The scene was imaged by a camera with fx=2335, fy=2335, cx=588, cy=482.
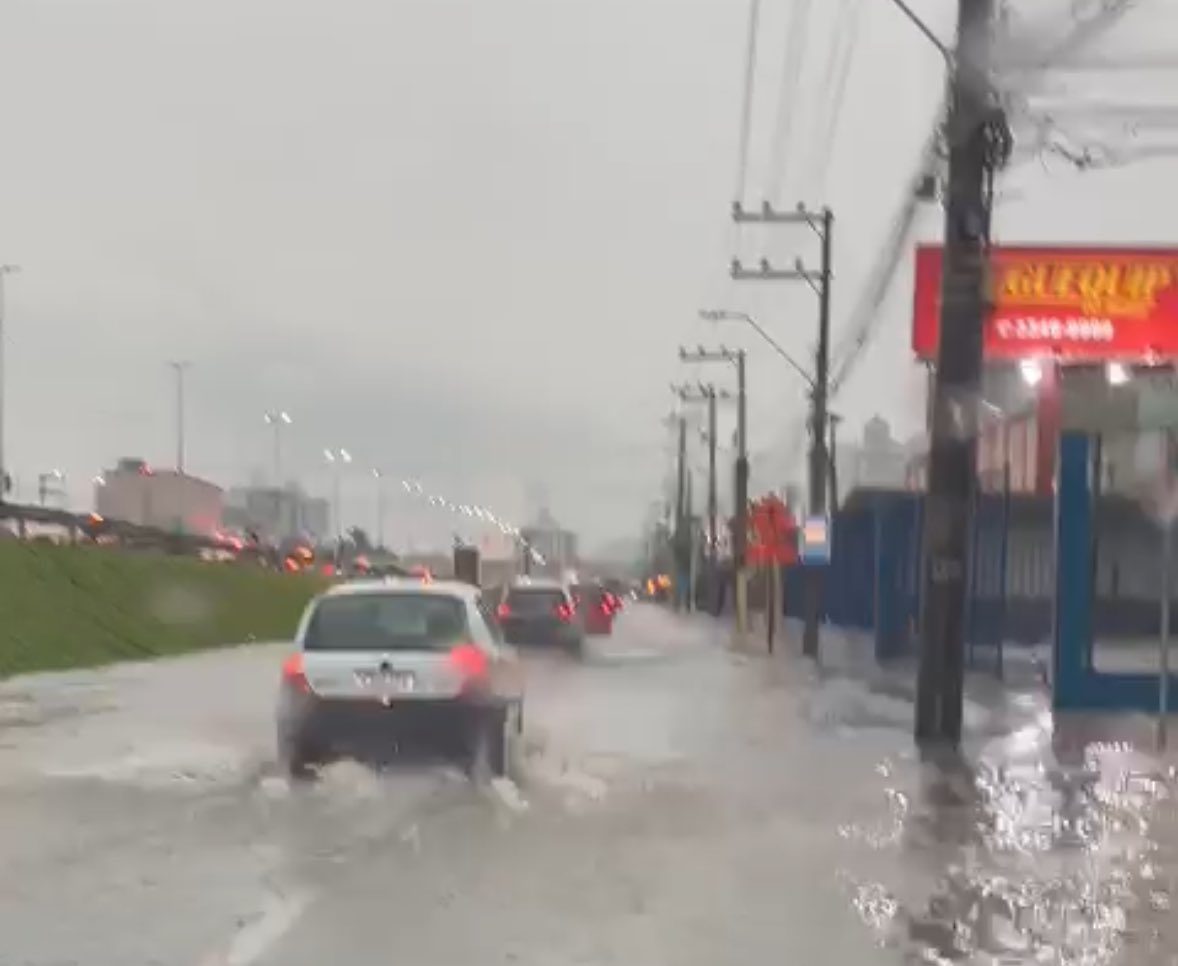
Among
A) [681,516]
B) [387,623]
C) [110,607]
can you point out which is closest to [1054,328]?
[110,607]

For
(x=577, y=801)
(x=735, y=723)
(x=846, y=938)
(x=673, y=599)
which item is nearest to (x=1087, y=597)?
(x=735, y=723)

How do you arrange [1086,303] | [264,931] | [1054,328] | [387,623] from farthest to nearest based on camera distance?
[1086,303], [1054,328], [387,623], [264,931]

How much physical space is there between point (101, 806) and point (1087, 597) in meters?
13.1

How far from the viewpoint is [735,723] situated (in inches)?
1032

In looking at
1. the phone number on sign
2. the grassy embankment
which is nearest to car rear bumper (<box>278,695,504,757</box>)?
the grassy embankment

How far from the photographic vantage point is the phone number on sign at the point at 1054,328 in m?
44.9

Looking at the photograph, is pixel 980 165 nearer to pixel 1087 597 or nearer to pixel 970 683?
pixel 1087 597

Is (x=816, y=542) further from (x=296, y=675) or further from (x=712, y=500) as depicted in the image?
(x=712, y=500)

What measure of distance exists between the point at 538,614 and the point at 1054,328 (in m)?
11.3

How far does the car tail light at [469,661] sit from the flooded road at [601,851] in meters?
0.85

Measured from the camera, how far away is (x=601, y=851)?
1367cm

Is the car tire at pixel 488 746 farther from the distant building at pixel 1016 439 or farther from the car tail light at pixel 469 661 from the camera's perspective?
the distant building at pixel 1016 439

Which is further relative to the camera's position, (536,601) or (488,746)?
(536,601)

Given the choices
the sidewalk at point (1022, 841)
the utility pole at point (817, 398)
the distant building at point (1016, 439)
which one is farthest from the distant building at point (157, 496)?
the sidewalk at point (1022, 841)
